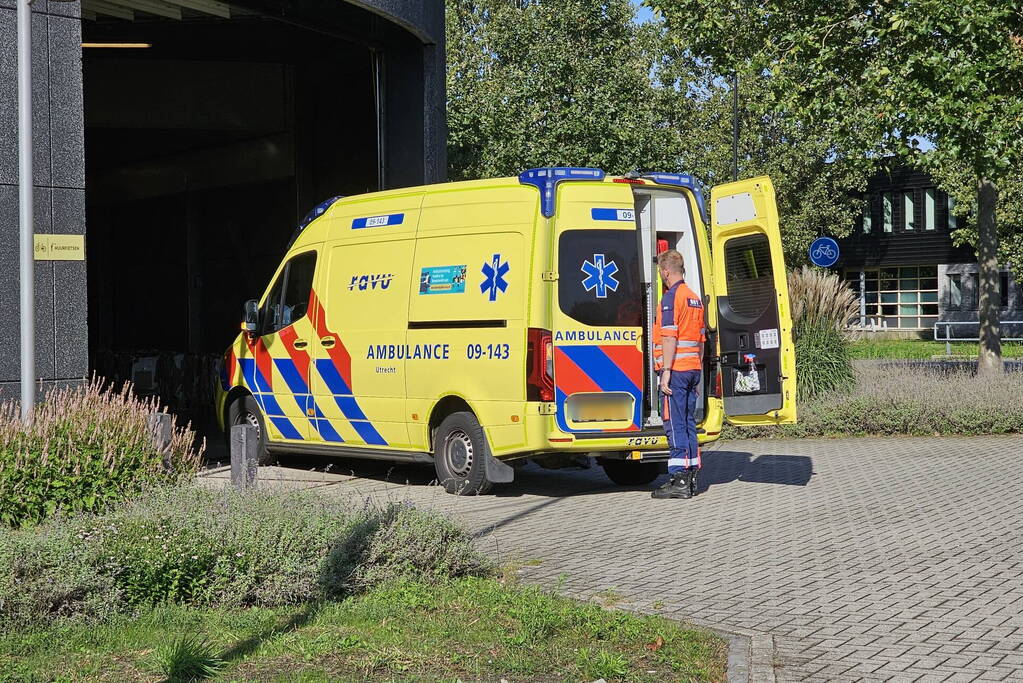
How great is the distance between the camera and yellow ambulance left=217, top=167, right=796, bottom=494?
10.2 metres

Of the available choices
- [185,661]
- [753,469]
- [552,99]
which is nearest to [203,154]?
[753,469]

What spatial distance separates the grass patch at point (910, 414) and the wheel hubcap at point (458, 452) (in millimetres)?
5653

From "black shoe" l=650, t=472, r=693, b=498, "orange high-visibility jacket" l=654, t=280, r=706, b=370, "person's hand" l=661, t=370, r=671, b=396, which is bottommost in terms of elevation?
"black shoe" l=650, t=472, r=693, b=498

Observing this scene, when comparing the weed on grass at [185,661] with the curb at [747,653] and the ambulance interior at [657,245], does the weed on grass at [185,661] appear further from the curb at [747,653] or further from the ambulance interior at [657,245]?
the ambulance interior at [657,245]

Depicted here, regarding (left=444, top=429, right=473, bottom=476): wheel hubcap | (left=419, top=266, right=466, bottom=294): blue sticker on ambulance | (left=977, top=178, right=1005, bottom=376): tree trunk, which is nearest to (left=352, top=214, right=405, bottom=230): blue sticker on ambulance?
(left=419, top=266, right=466, bottom=294): blue sticker on ambulance

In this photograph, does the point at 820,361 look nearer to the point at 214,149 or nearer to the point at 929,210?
the point at 214,149

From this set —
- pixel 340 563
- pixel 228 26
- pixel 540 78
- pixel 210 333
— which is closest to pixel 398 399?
pixel 340 563

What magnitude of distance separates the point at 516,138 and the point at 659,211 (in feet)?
84.7

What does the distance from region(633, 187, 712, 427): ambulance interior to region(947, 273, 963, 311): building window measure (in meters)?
50.2

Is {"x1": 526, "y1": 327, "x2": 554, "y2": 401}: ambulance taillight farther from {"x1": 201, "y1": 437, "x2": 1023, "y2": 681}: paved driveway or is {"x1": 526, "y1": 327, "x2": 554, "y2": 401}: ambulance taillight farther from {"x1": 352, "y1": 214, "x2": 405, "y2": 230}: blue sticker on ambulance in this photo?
{"x1": 352, "y1": 214, "x2": 405, "y2": 230}: blue sticker on ambulance

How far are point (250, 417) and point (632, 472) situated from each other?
13.0ft

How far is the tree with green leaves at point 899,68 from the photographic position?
1627 cm

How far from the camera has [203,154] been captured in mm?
24812

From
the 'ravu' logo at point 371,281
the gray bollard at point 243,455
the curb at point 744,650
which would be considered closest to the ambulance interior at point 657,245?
the 'ravu' logo at point 371,281
